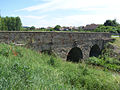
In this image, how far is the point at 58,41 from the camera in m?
9.77

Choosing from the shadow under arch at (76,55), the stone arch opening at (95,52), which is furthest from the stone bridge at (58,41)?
the stone arch opening at (95,52)

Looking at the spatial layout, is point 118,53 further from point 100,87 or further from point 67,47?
point 100,87

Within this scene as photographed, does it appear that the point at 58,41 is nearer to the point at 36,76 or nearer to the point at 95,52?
the point at 36,76

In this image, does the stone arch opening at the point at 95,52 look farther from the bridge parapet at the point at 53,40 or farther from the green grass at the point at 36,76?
the green grass at the point at 36,76

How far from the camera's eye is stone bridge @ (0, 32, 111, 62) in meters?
7.46

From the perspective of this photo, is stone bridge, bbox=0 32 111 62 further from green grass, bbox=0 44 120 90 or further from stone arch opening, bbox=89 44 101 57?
stone arch opening, bbox=89 44 101 57

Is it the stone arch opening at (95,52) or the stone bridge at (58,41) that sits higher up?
the stone bridge at (58,41)

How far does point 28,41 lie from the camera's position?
7938 millimetres

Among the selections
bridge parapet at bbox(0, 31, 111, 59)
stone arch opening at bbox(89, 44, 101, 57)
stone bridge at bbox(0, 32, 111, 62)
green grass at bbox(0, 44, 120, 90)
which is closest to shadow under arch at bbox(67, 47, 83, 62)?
stone bridge at bbox(0, 32, 111, 62)

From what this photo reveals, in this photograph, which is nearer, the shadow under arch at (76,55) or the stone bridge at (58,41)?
the stone bridge at (58,41)

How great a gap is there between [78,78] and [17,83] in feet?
11.7

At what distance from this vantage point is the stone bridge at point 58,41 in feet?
24.5

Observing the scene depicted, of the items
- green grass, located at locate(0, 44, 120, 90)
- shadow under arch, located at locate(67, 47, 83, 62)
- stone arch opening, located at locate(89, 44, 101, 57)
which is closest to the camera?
green grass, located at locate(0, 44, 120, 90)

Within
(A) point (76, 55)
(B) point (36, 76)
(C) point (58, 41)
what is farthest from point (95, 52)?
(B) point (36, 76)
